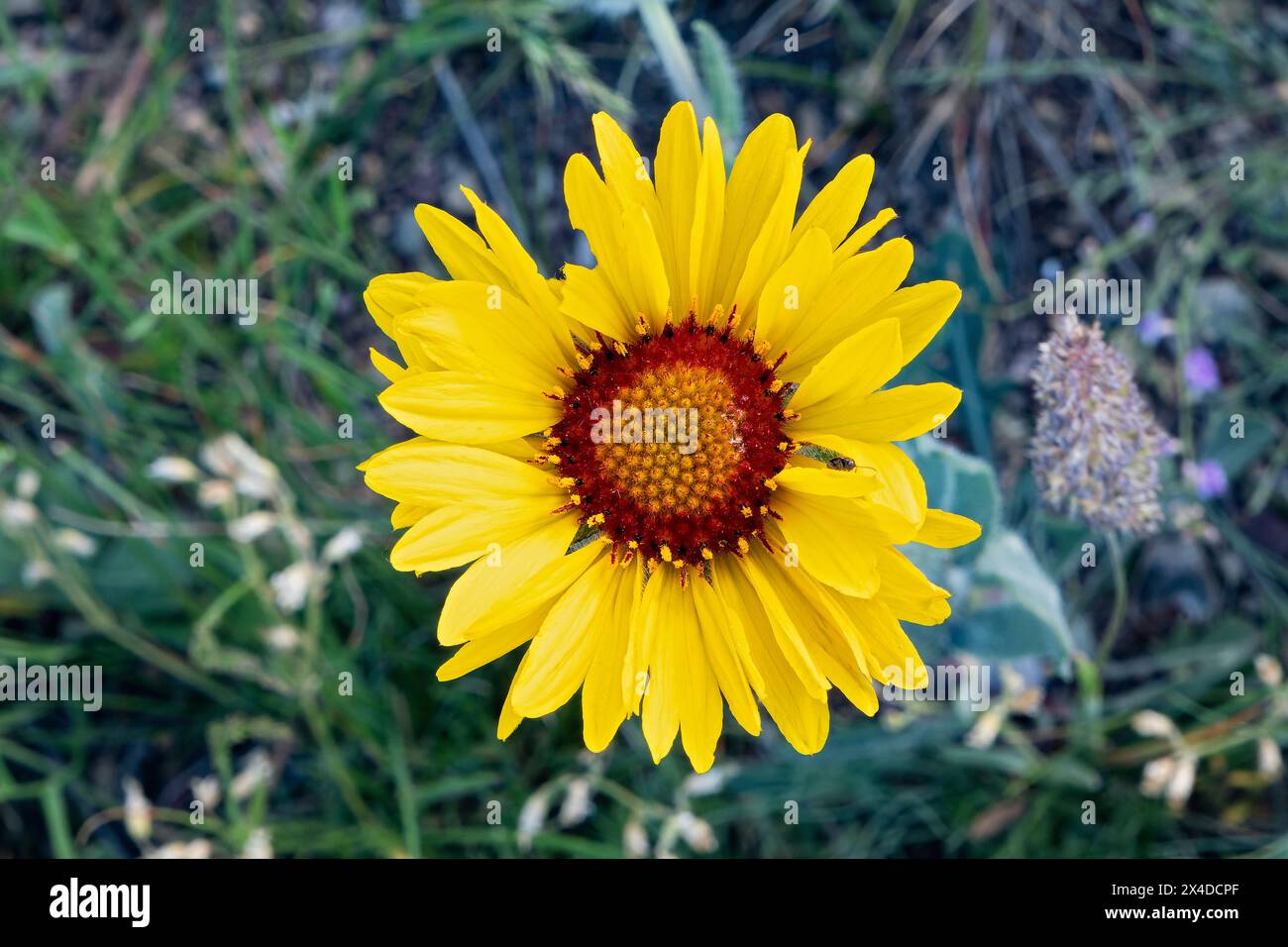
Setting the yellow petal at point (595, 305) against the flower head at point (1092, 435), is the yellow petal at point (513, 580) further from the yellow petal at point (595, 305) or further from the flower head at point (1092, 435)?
the flower head at point (1092, 435)

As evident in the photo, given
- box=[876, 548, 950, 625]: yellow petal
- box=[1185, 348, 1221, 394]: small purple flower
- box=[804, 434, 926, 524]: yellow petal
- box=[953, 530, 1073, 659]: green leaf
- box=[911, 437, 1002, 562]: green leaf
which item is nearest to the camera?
box=[804, 434, 926, 524]: yellow petal

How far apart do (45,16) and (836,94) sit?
Result: 2.86 m

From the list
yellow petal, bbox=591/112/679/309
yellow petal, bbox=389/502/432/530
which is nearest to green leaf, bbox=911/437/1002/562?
yellow petal, bbox=591/112/679/309

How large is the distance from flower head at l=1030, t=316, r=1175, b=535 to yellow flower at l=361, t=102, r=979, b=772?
0.48m

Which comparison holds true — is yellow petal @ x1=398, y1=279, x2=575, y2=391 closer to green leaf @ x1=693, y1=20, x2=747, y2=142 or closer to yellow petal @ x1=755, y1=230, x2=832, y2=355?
yellow petal @ x1=755, y1=230, x2=832, y2=355

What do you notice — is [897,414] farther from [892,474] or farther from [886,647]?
[886,647]

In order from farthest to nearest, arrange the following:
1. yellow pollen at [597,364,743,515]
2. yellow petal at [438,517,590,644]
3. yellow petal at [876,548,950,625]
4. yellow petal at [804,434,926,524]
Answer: yellow pollen at [597,364,743,515]
yellow petal at [438,517,590,644]
yellow petal at [876,548,950,625]
yellow petal at [804,434,926,524]

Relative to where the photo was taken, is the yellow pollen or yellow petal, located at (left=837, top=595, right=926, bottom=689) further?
the yellow pollen

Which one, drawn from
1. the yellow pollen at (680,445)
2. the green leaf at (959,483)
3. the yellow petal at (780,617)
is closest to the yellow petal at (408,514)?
the yellow pollen at (680,445)

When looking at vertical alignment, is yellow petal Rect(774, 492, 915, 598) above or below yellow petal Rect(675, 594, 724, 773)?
above

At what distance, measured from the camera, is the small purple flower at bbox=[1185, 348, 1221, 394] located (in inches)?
131
